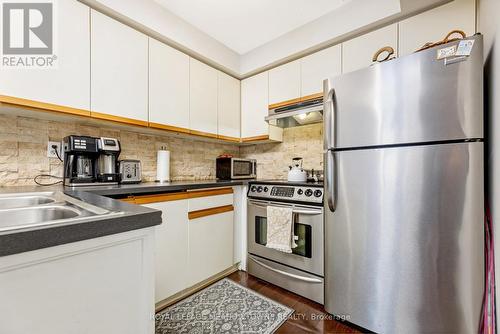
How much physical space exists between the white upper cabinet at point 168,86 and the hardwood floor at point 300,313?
1.60m

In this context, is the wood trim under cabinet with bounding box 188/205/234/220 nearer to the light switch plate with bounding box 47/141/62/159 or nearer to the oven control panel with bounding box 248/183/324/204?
the oven control panel with bounding box 248/183/324/204

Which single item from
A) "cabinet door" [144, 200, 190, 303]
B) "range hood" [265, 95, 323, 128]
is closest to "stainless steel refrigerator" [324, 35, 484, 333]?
"range hood" [265, 95, 323, 128]

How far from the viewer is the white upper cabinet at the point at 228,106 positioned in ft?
7.70

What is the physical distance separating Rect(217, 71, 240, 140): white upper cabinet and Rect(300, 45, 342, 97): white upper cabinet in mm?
832

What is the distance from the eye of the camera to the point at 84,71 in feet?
4.57

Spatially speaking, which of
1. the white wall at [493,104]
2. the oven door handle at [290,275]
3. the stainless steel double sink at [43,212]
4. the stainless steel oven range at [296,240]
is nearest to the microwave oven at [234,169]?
the stainless steel oven range at [296,240]

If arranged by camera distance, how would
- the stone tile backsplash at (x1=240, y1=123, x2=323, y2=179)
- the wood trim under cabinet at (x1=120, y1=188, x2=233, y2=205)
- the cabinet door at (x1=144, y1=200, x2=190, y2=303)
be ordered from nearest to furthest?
the wood trim under cabinet at (x1=120, y1=188, x2=233, y2=205)
the cabinet door at (x1=144, y1=200, x2=190, y2=303)
the stone tile backsplash at (x1=240, y1=123, x2=323, y2=179)

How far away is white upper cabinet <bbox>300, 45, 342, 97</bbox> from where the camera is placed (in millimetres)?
1848

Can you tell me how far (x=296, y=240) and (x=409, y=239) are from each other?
2.53 feet

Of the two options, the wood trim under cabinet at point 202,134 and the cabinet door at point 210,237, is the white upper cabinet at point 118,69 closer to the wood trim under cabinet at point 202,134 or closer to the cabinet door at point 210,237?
the wood trim under cabinet at point 202,134

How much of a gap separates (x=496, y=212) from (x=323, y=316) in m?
1.18

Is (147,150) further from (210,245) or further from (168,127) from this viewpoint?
(210,245)

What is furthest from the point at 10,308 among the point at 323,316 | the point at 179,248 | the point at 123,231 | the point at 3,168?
the point at 323,316

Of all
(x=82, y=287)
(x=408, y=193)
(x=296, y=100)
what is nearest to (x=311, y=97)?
(x=296, y=100)
